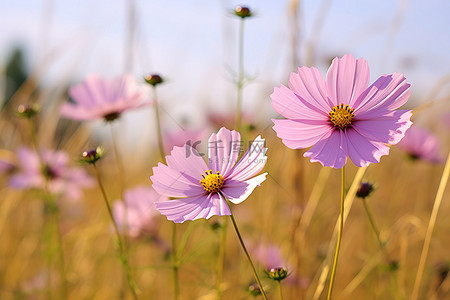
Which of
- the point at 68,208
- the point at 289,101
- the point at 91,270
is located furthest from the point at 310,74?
the point at 68,208

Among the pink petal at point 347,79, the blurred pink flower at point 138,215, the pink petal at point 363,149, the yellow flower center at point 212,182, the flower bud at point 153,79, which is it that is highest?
the pink petal at point 347,79

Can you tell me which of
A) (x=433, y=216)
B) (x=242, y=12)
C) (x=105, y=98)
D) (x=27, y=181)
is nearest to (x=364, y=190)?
(x=433, y=216)

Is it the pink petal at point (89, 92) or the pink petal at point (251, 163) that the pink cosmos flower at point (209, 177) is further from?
the pink petal at point (89, 92)

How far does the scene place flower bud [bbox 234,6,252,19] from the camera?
702mm

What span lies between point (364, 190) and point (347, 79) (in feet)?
0.63

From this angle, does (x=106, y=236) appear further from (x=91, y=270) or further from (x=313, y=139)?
(x=313, y=139)

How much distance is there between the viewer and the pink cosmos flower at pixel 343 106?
1.49ft

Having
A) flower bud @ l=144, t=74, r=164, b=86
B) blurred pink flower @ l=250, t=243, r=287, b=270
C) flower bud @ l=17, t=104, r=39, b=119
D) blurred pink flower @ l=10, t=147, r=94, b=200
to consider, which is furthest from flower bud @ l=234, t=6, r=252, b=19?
blurred pink flower @ l=10, t=147, r=94, b=200

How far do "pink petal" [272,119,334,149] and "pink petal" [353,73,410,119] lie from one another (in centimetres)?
4

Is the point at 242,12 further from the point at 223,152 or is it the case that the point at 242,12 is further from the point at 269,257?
the point at 269,257

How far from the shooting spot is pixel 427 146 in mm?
1106

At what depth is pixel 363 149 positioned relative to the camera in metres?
0.45

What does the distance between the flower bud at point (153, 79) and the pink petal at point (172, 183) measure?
220 millimetres

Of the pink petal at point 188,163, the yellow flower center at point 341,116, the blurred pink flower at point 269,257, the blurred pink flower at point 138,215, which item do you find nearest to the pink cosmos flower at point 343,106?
the yellow flower center at point 341,116
